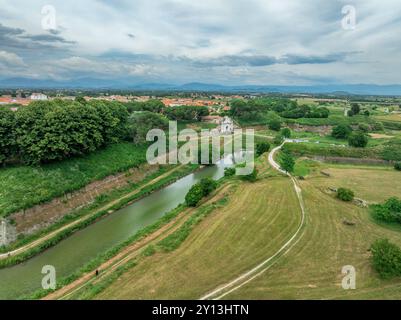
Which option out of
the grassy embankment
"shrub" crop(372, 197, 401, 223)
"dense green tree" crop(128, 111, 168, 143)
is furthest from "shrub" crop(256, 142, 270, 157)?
"shrub" crop(372, 197, 401, 223)

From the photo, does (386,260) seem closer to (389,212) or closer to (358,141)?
(389,212)

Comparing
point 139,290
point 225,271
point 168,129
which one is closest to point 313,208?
point 225,271

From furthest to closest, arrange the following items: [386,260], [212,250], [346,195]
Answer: [346,195] < [212,250] < [386,260]

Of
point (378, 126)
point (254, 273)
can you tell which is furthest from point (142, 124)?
point (378, 126)

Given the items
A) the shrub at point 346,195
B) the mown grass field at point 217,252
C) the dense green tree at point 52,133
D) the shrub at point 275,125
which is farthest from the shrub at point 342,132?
the dense green tree at point 52,133

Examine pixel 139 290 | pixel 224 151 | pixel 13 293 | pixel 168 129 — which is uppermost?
pixel 168 129

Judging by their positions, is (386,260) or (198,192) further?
(198,192)
